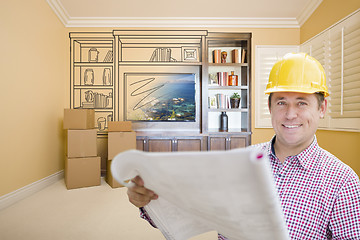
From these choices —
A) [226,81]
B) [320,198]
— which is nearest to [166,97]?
[226,81]

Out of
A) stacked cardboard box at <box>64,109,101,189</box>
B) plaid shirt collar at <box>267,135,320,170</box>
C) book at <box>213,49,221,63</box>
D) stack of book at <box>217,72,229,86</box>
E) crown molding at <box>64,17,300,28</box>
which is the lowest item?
stacked cardboard box at <box>64,109,101,189</box>

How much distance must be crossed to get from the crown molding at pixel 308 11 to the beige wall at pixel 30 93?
400 centimetres

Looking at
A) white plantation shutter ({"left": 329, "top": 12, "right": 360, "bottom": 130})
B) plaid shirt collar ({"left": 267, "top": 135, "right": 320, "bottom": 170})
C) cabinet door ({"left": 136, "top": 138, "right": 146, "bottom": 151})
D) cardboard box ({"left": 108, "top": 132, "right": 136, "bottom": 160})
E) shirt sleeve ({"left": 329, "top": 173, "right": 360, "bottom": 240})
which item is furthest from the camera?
cabinet door ({"left": 136, "top": 138, "right": 146, "bottom": 151})

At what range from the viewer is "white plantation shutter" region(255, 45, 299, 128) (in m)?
4.62

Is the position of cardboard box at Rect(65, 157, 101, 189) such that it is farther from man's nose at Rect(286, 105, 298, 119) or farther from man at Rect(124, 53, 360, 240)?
man's nose at Rect(286, 105, 298, 119)

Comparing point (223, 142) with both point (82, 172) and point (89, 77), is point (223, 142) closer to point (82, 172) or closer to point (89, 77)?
point (82, 172)

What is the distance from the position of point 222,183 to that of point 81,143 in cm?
360

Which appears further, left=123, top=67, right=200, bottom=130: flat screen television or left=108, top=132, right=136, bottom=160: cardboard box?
left=123, top=67, right=200, bottom=130: flat screen television

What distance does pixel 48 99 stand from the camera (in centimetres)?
385

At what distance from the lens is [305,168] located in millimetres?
748

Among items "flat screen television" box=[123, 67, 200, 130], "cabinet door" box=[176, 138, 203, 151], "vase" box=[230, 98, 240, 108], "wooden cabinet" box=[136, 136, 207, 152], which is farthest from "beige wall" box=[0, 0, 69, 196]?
"vase" box=[230, 98, 240, 108]

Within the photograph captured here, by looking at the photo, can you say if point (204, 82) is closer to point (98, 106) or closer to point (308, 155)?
point (98, 106)

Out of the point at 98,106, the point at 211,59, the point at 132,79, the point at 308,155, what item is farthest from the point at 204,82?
the point at 308,155

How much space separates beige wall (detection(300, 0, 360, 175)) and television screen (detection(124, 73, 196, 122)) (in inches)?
82.9
